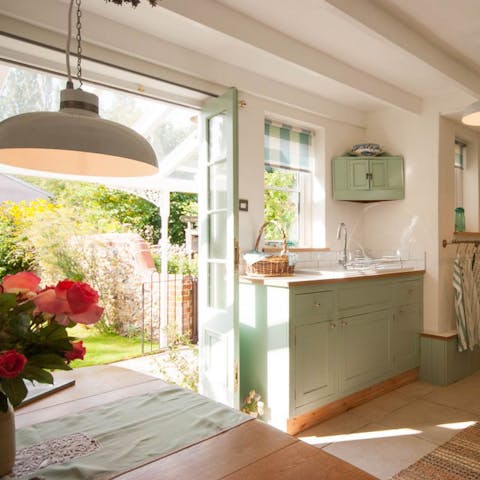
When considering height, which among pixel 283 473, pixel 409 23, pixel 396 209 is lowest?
pixel 283 473

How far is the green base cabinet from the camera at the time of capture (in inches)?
103

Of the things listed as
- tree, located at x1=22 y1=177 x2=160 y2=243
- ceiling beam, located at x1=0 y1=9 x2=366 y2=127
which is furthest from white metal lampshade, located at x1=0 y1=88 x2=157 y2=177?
tree, located at x1=22 y1=177 x2=160 y2=243

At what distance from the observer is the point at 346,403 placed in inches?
118

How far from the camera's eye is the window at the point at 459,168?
425 cm

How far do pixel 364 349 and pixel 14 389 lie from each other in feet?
9.14

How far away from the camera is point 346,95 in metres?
3.62

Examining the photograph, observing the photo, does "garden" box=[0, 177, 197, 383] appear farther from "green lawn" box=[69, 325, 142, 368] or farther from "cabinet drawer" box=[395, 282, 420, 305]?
"cabinet drawer" box=[395, 282, 420, 305]

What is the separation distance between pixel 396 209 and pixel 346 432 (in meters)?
2.18

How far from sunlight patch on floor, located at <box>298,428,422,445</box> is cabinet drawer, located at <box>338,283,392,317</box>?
0.79 metres

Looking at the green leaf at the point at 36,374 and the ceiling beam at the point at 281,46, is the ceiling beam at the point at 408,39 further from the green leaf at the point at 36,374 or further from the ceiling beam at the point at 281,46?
the green leaf at the point at 36,374

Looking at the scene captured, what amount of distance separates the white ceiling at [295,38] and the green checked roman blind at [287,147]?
0.35 m

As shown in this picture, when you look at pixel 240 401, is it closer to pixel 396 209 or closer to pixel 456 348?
pixel 456 348

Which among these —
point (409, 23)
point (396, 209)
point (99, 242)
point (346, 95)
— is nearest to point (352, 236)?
Result: point (396, 209)

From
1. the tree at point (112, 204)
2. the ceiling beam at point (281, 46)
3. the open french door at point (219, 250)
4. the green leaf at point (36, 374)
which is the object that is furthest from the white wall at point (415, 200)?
the tree at point (112, 204)
